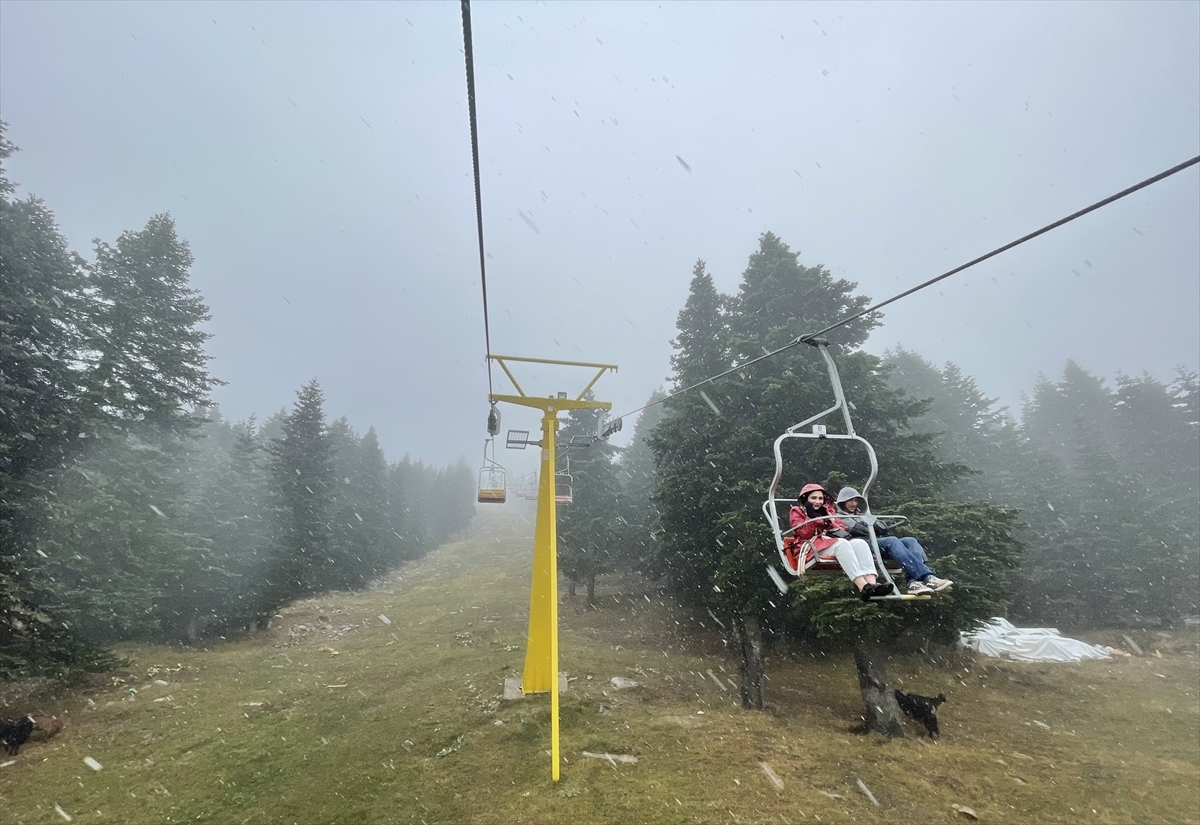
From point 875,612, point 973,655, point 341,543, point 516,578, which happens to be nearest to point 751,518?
point 875,612

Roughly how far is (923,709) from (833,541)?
27.1ft

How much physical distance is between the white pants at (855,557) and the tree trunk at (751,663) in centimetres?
807

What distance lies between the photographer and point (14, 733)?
384 inches

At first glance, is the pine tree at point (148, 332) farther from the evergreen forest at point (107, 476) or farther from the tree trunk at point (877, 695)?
the tree trunk at point (877, 695)

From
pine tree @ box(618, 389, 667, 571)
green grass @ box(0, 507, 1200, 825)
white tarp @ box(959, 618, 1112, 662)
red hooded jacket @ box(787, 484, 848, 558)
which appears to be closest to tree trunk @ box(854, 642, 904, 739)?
green grass @ box(0, 507, 1200, 825)

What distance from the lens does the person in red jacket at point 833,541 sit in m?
5.75

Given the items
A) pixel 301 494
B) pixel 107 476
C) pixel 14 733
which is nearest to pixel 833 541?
pixel 14 733

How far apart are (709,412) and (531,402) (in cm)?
655

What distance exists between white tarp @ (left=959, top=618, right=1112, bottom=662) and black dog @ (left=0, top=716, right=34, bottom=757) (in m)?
27.4

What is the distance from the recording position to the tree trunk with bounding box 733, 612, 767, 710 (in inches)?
501

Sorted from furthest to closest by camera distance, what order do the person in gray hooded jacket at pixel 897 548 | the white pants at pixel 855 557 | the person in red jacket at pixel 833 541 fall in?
the person in gray hooded jacket at pixel 897 548
the white pants at pixel 855 557
the person in red jacket at pixel 833 541

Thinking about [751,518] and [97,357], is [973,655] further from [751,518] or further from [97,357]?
[97,357]

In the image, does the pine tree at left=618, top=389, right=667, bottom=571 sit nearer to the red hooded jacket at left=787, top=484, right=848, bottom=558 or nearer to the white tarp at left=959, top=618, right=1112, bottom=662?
the red hooded jacket at left=787, top=484, right=848, bottom=558

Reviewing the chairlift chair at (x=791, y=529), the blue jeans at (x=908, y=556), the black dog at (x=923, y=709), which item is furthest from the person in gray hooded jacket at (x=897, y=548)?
the black dog at (x=923, y=709)
